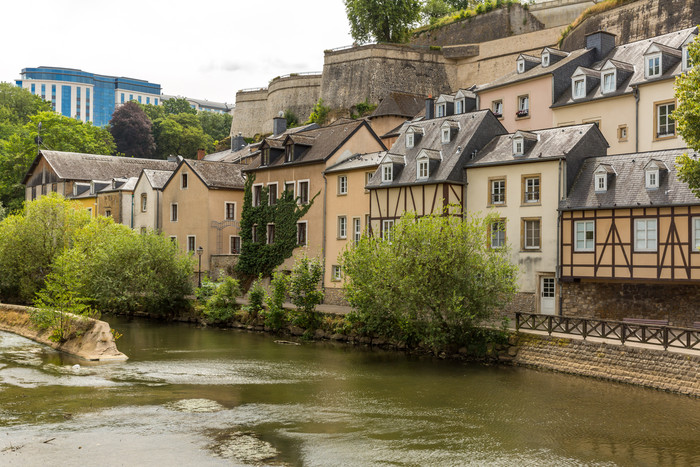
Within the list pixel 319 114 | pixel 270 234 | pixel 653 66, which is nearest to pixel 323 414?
pixel 653 66

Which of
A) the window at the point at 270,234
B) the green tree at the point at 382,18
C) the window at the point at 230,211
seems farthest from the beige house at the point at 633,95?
the green tree at the point at 382,18

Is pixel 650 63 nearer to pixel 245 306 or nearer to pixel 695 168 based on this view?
pixel 695 168

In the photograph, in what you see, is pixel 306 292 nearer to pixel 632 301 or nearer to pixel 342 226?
pixel 342 226

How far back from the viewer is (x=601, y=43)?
34.9 metres

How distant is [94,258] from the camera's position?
36.3m

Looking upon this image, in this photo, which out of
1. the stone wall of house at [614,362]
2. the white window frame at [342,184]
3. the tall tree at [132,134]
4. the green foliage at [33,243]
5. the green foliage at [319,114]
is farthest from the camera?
the tall tree at [132,134]

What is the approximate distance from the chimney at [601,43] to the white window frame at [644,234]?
12.9 metres

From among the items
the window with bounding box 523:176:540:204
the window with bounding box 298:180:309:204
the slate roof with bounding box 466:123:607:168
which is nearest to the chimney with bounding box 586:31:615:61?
the slate roof with bounding box 466:123:607:168

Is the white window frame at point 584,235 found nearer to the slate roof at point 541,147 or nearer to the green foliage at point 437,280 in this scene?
the slate roof at point 541,147

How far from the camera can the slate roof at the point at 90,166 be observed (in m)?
59.4

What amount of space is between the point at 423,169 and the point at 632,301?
9944 millimetres

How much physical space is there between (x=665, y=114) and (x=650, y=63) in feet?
7.38

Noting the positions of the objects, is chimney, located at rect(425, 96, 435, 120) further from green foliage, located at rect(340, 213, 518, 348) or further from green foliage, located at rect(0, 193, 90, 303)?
green foliage, located at rect(0, 193, 90, 303)

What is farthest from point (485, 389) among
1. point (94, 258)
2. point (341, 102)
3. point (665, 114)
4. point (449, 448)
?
point (341, 102)
